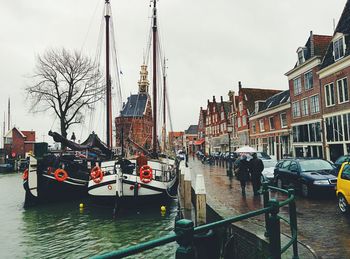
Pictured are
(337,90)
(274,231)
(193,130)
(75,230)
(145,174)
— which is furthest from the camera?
(193,130)

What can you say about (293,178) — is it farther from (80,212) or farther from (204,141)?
(204,141)

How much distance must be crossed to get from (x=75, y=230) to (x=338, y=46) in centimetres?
2453

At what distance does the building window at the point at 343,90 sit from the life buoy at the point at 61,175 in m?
22.2

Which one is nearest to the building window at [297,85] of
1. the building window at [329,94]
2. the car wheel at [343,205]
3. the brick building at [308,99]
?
the brick building at [308,99]

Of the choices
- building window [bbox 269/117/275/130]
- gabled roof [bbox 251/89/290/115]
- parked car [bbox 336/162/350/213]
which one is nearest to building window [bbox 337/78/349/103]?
gabled roof [bbox 251/89/290/115]

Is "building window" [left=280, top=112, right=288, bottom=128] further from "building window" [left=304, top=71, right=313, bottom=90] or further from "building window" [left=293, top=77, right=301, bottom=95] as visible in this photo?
"building window" [left=304, top=71, right=313, bottom=90]

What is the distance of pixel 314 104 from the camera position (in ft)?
91.9

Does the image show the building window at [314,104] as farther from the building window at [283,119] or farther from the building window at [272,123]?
the building window at [272,123]

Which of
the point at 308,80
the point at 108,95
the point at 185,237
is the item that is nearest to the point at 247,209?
the point at 185,237

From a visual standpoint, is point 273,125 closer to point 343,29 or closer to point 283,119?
point 283,119

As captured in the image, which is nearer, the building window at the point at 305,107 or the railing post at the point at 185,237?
the railing post at the point at 185,237

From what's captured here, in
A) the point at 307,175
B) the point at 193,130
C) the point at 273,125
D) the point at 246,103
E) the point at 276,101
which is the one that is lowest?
the point at 307,175

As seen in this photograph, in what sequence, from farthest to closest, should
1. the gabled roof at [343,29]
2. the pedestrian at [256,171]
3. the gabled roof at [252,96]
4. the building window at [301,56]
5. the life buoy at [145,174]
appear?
the gabled roof at [252,96]
the building window at [301,56]
the gabled roof at [343,29]
the life buoy at [145,174]
the pedestrian at [256,171]

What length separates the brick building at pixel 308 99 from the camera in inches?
1078
